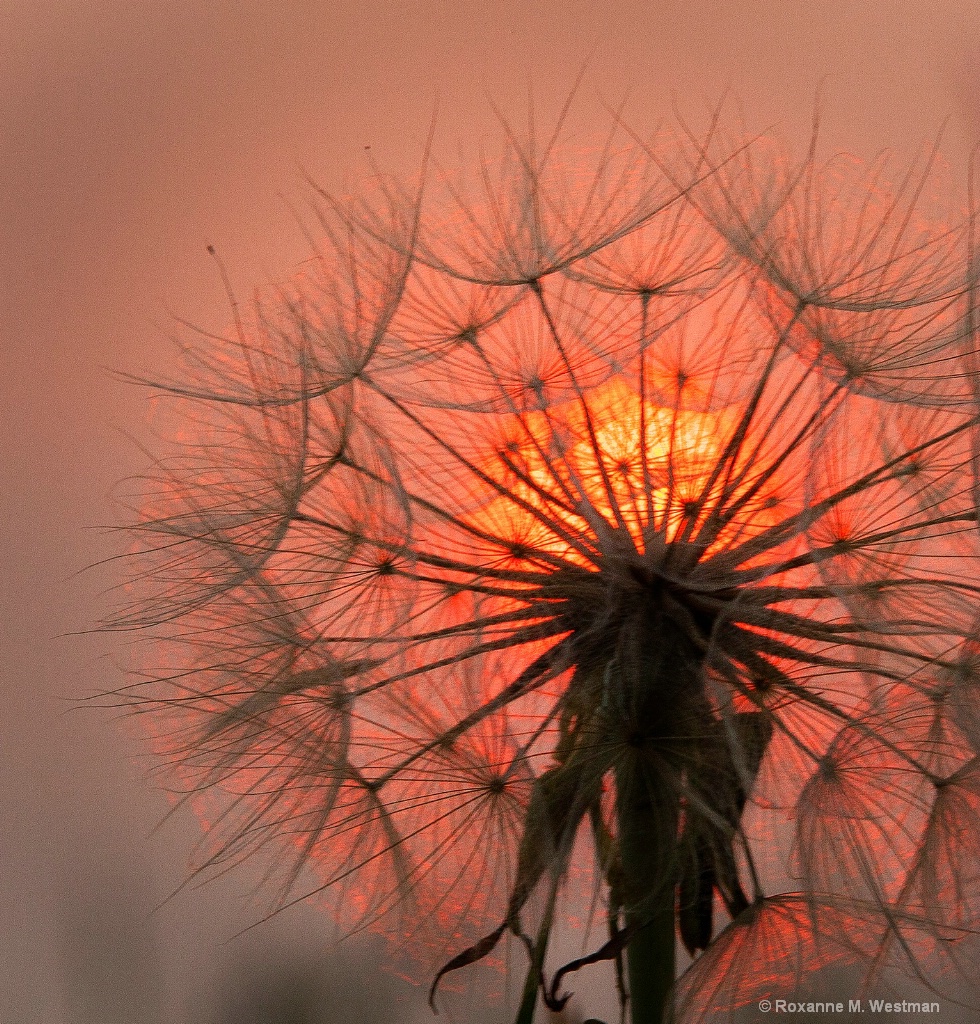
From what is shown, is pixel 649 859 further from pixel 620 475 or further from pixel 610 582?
pixel 620 475

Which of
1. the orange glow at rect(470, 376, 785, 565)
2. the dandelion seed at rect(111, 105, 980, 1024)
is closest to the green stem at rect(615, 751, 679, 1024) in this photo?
the dandelion seed at rect(111, 105, 980, 1024)

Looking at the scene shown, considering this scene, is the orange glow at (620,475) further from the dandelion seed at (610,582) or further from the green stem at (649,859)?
the green stem at (649,859)

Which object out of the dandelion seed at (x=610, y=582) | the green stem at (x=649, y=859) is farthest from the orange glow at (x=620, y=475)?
the green stem at (x=649, y=859)

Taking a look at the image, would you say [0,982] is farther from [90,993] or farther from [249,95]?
[249,95]

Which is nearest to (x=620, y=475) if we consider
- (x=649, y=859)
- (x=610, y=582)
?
(x=610, y=582)

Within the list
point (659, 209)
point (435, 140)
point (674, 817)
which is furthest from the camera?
point (435, 140)

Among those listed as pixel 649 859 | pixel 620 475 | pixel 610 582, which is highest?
pixel 620 475

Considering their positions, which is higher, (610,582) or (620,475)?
(620,475)

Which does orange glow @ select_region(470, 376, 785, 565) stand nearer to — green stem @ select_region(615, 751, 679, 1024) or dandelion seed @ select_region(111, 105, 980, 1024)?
dandelion seed @ select_region(111, 105, 980, 1024)

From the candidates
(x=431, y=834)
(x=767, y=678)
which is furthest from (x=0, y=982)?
(x=767, y=678)
